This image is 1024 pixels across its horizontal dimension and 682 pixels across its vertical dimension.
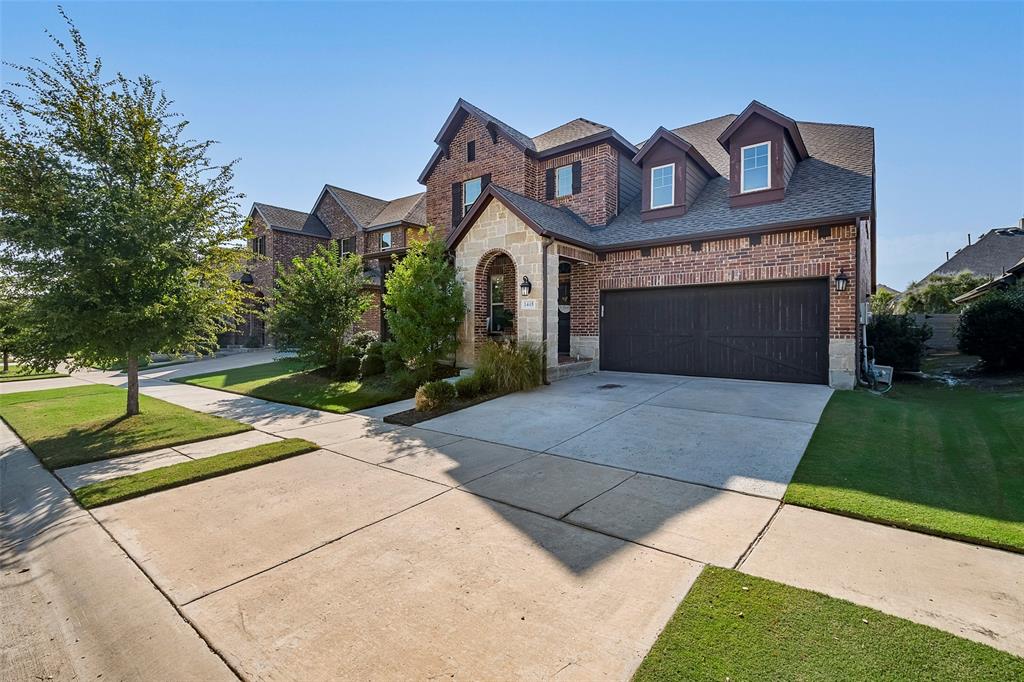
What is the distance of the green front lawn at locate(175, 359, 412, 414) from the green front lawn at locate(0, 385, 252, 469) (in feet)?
5.98

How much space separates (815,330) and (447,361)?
8951mm

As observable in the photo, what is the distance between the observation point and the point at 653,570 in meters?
3.00

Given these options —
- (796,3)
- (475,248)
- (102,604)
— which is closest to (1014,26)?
(796,3)

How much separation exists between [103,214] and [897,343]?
16.8m

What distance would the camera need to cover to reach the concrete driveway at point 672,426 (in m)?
5.06

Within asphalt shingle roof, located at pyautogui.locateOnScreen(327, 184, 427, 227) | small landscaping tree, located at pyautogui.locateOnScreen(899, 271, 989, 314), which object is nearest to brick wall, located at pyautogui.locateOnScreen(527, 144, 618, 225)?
asphalt shingle roof, located at pyautogui.locateOnScreen(327, 184, 427, 227)

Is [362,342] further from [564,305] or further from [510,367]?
[510,367]

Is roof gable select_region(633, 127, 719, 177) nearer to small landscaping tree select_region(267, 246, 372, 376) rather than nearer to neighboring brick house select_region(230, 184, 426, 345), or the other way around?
small landscaping tree select_region(267, 246, 372, 376)

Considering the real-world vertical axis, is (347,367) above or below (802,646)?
above

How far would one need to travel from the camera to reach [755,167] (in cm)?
1162

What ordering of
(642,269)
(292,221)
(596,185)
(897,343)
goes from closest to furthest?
(897,343), (642,269), (596,185), (292,221)

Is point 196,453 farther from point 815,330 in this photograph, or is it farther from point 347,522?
point 815,330

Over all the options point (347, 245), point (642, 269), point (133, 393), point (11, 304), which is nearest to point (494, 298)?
point (642, 269)

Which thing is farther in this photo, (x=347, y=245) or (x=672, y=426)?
(x=347, y=245)
